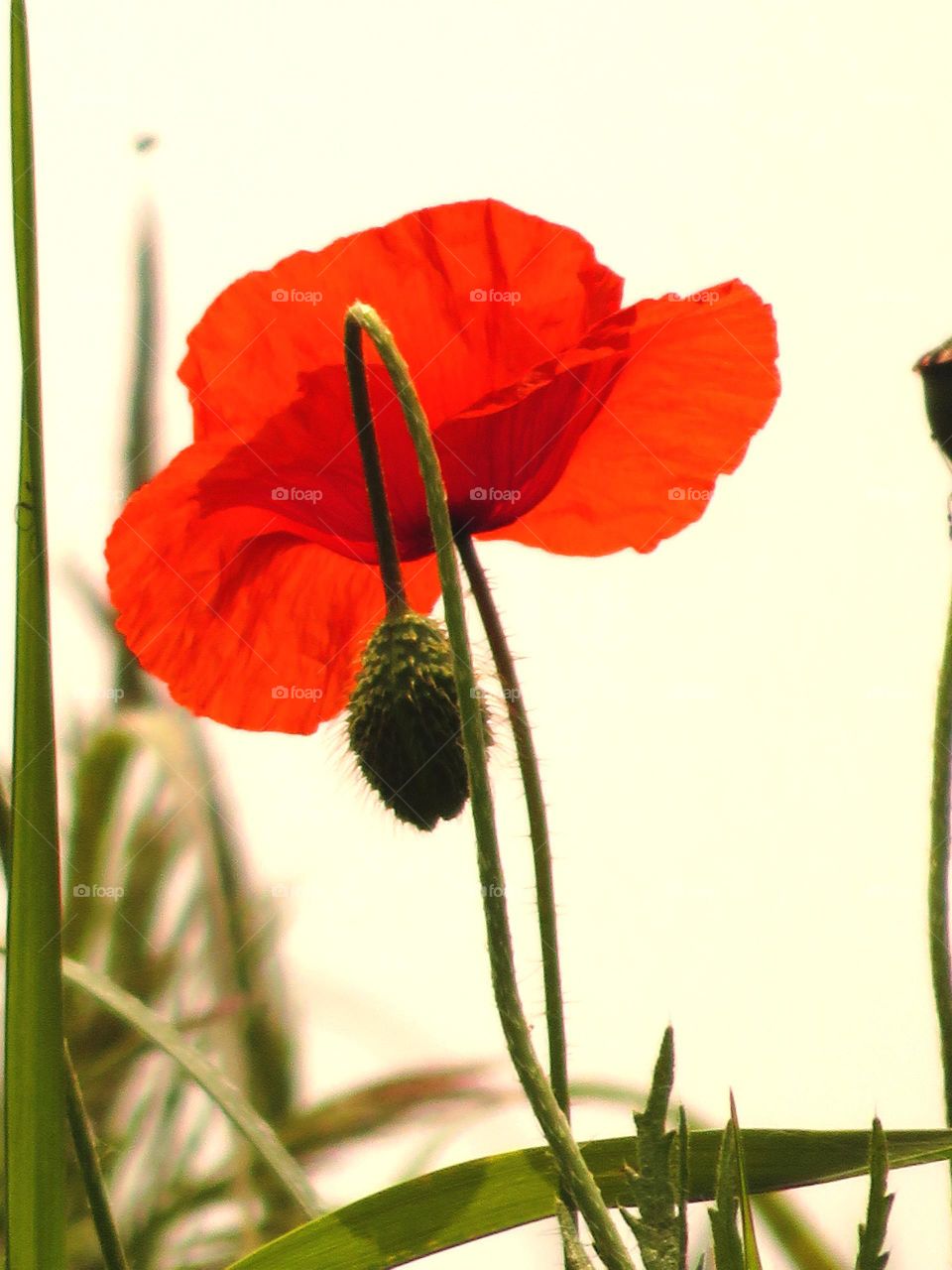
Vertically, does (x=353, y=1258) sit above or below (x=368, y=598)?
below

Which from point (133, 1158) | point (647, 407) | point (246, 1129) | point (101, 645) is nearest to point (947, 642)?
point (647, 407)

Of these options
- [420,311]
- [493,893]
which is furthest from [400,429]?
[493,893]

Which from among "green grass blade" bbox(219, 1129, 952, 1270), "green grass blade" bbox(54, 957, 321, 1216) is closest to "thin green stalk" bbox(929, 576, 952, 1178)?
"green grass blade" bbox(219, 1129, 952, 1270)

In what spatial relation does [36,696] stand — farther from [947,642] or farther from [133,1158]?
[133,1158]

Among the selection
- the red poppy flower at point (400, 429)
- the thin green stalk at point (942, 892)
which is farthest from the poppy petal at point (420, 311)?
the thin green stalk at point (942, 892)

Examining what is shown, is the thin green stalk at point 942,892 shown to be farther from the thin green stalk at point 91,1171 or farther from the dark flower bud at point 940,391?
the thin green stalk at point 91,1171

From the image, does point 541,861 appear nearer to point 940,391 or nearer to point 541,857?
point 541,857
